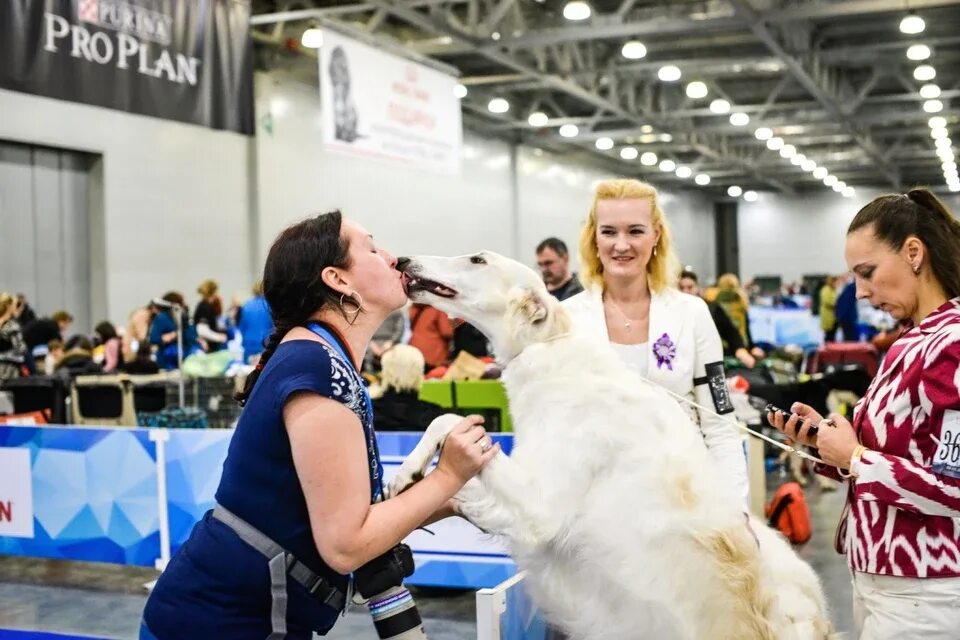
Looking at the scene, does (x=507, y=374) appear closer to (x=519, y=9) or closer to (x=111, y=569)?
(x=111, y=569)

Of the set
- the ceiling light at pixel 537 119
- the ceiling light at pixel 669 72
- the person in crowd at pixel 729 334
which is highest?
the ceiling light at pixel 537 119

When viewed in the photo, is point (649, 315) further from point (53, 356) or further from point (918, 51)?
point (918, 51)

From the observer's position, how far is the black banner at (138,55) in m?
6.91

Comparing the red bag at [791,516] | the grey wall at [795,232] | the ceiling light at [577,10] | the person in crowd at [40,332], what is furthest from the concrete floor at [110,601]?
the grey wall at [795,232]

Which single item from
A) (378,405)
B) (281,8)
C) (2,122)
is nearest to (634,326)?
(378,405)

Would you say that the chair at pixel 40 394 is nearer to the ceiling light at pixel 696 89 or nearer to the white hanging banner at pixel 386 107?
the white hanging banner at pixel 386 107

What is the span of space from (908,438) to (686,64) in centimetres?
1580

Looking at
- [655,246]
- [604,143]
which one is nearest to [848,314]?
[655,246]

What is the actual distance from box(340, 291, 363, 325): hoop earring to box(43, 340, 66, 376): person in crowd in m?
9.36

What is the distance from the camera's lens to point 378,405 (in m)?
5.94

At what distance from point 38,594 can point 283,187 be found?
10878mm

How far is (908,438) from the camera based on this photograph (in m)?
2.03

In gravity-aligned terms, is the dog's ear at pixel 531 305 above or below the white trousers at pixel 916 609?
above

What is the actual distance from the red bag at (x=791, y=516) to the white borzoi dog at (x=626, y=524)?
4.28m
